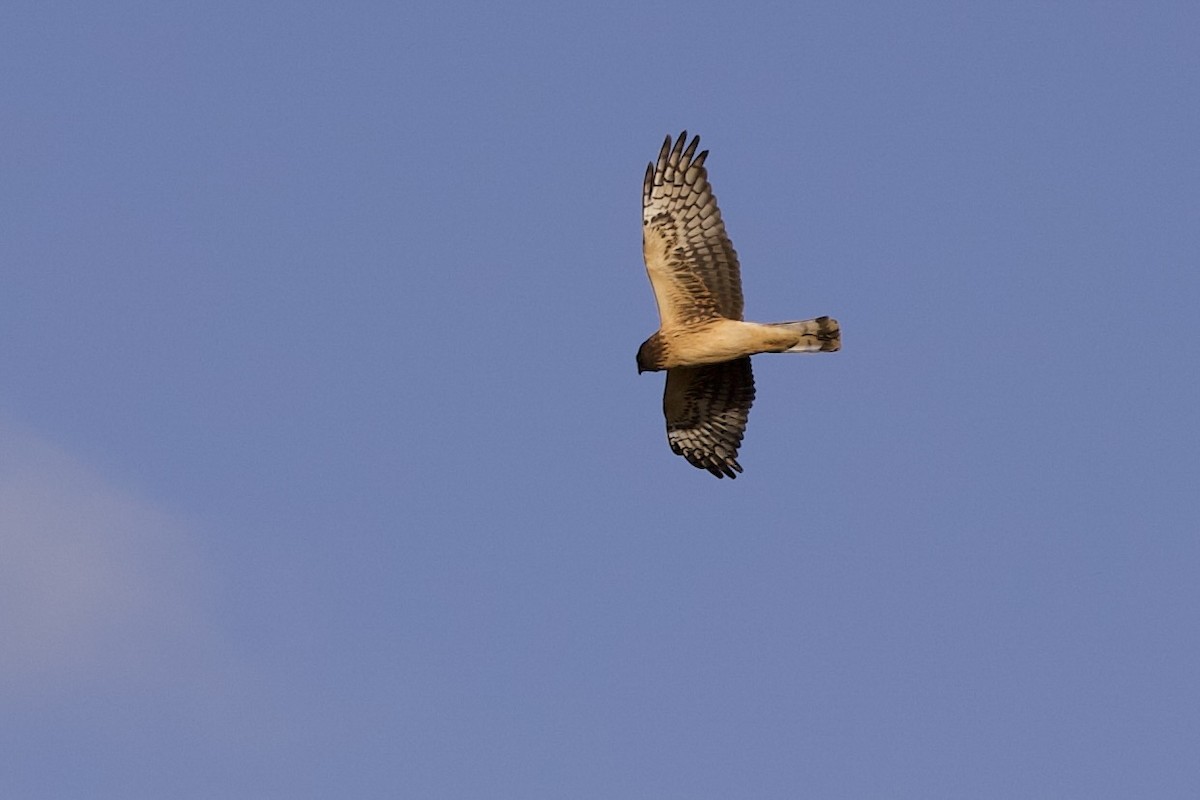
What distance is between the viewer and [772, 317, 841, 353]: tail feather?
22969 millimetres

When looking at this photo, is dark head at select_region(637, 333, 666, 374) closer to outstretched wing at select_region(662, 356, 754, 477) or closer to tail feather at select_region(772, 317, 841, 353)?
outstretched wing at select_region(662, 356, 754, 477)

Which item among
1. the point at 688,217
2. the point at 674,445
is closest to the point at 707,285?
the point at 688,217

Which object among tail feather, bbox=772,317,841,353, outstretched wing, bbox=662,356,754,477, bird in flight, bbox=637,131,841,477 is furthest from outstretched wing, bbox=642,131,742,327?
outstretched wing, bbox=662,356,754,477

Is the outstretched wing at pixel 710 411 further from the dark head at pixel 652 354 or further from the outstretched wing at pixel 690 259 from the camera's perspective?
the outstretched wing at pixel 690 259

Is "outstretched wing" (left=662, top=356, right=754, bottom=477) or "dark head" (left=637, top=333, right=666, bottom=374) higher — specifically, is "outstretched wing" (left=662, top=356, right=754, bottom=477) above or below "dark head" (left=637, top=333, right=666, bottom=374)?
below

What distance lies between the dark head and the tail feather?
5.11ft

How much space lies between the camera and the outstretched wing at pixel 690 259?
23.5 m

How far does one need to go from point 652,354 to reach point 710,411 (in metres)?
2.24

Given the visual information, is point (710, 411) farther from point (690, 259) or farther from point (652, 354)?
point (690, 259)

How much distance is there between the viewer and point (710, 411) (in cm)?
2552

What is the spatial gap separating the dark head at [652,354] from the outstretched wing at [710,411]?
101 centimetres

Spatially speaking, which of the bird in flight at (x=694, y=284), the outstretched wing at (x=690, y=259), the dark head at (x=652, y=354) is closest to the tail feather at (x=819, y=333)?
the bird in flight at (x=694, y=284)

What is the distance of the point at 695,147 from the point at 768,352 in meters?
2.81

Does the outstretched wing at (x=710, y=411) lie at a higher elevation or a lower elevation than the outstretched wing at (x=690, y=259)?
lower
